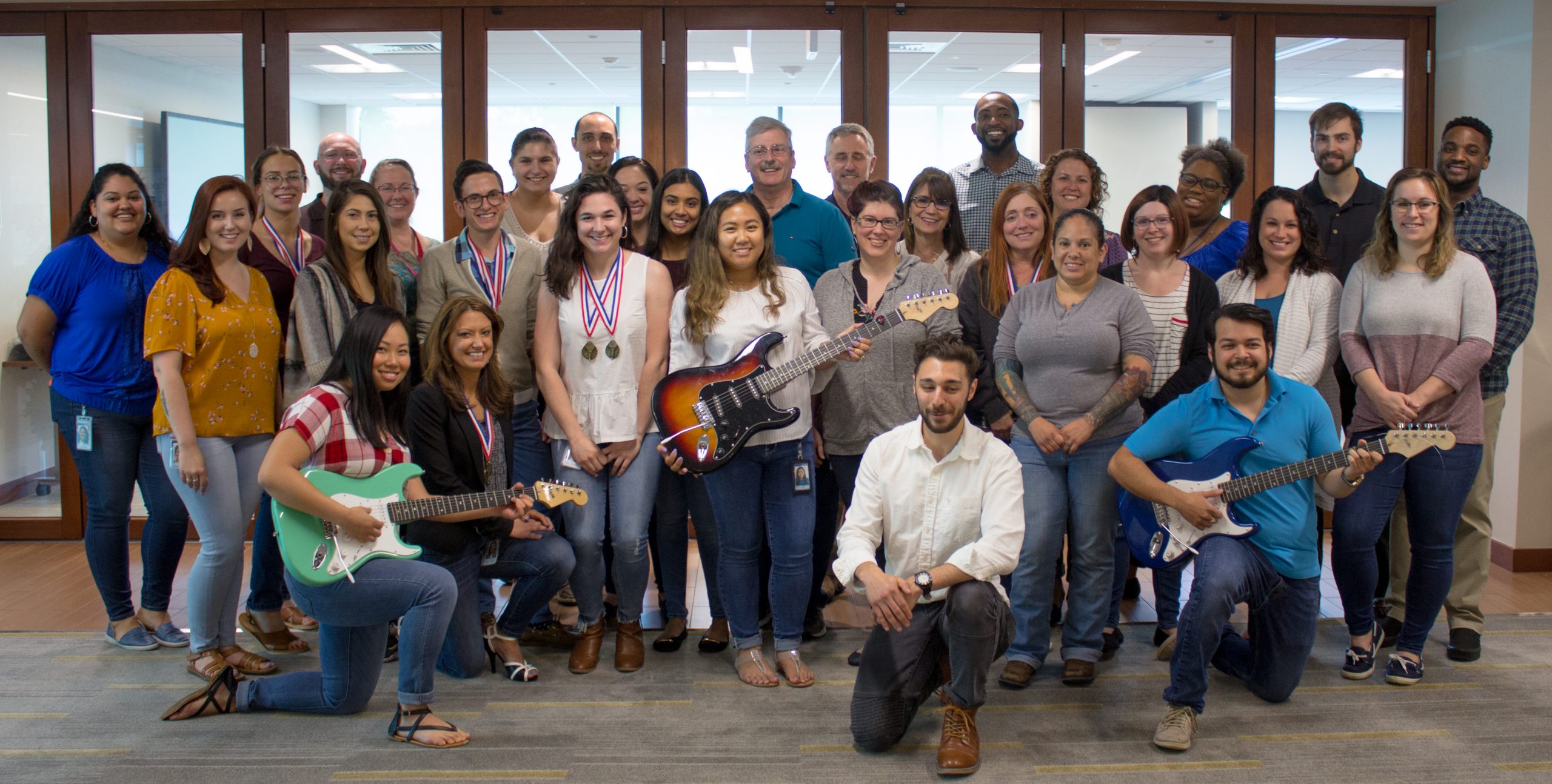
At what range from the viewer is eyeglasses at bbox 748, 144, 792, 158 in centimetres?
409

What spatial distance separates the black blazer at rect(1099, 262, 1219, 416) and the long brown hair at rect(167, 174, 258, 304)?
2.95 metres

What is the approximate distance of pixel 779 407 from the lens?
3447 millimetres

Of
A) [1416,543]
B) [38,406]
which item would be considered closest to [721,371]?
[1416,543]

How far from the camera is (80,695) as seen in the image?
11.2ft

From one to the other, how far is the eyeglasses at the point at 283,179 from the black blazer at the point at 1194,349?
3.01 metres

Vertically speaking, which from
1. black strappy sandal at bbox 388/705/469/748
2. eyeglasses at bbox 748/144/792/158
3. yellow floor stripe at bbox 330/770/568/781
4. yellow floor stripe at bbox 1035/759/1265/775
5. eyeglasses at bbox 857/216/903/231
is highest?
eyeglasses at bbox 748/144/792/158

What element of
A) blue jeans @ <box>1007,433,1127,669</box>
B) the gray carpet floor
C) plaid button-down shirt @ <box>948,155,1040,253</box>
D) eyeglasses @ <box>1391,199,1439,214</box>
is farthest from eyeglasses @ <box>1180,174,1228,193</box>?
the gray carpet floor

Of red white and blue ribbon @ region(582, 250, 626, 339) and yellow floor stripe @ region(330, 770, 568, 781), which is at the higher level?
red white and blue ribbon @ region(582, 250, 626, 339)

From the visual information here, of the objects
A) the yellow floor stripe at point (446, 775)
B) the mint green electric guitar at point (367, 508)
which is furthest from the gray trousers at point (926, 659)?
the mint green electric guitar at point (367, 508)

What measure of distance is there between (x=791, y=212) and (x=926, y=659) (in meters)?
1.77

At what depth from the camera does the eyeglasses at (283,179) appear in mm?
3959

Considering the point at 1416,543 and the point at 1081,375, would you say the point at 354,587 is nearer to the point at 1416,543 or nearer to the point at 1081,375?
the point at 1081,375

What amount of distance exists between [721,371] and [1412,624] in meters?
2.35

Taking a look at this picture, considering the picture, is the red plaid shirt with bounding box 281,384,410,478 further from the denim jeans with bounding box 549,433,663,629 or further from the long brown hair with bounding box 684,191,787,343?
the long brown hair with bounding box 684,191,787,343
